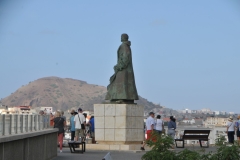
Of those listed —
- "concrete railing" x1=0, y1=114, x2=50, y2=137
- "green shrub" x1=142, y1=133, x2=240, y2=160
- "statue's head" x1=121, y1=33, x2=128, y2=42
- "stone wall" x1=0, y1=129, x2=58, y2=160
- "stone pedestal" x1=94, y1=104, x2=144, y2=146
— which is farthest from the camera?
"statue's head" x1=121, y1=33, x2=128, y2=42

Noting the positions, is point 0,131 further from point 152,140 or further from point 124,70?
point 124,70

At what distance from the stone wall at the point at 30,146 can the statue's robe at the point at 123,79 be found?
581cm

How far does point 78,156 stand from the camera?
2581 cm

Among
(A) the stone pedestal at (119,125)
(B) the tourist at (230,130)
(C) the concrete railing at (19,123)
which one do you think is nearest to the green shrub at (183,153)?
(C) the concrete railing at (19,123)

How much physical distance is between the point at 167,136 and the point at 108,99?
14979mm

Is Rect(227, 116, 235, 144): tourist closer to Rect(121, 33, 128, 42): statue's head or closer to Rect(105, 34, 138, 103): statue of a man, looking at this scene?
Rect(105, 34, 138, 103): statue of a man

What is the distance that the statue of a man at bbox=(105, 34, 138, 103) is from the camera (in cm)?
3081

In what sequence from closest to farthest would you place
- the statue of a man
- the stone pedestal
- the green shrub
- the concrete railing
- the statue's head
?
1. the green shrub
2. the concrete railing
3. the stone pedestal
4. the statue of a man
5. the statue's head

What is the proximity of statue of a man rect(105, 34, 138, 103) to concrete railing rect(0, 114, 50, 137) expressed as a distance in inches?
288

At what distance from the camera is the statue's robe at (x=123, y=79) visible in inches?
1216

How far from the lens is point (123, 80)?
3109 centimetres

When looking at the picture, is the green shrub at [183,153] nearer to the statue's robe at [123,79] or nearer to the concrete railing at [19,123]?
the concrete railing at [19,123]

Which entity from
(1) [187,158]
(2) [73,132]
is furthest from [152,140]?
(2) [73,132]

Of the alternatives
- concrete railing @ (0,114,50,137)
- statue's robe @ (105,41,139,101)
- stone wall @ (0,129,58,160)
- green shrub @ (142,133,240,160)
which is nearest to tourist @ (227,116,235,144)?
statue's robe @ (105,41,139,101)
